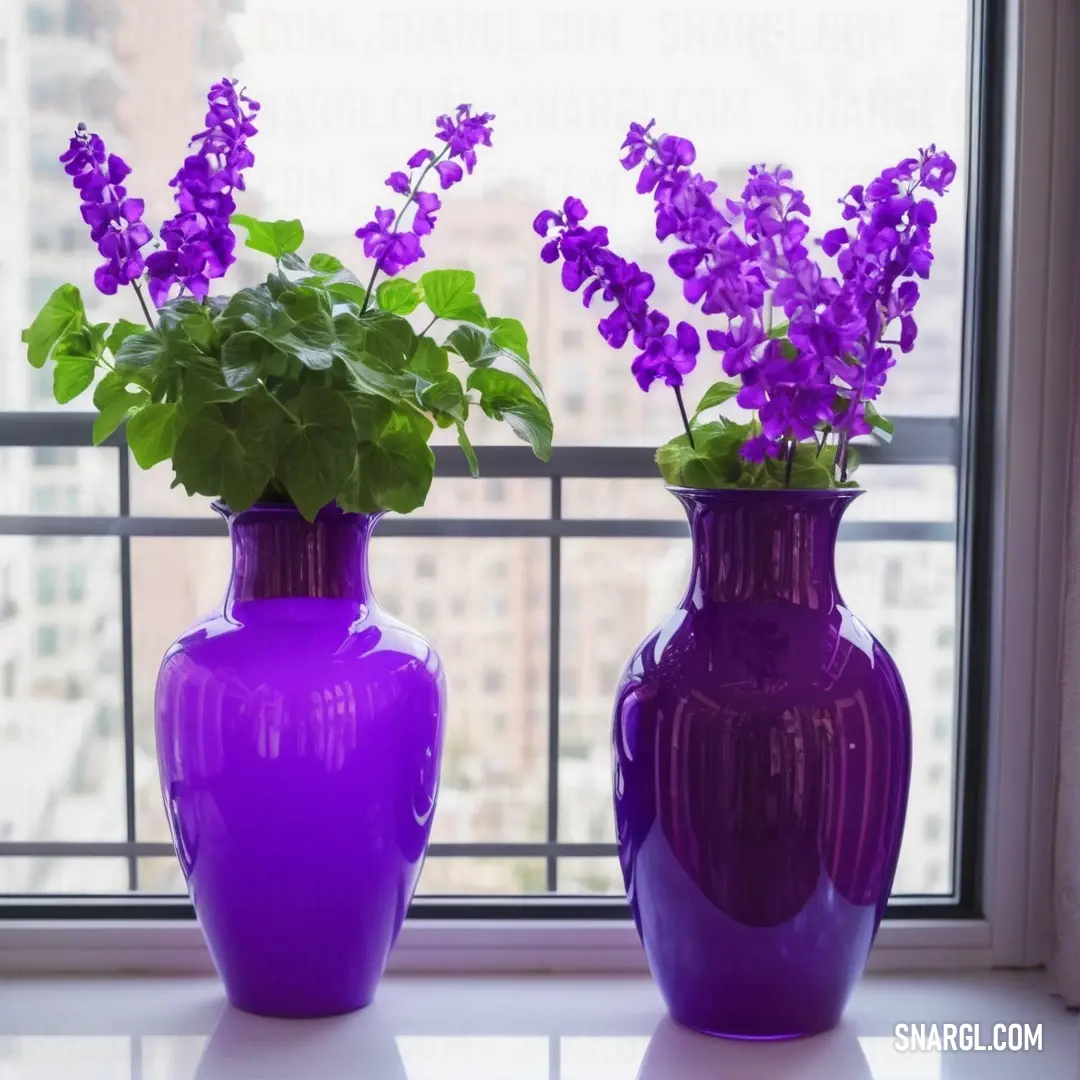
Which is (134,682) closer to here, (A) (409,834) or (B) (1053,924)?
(A) (409,834)

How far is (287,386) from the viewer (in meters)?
1.06

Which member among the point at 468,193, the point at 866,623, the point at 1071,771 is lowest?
the point at 1071,771

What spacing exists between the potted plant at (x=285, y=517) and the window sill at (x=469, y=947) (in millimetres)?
219

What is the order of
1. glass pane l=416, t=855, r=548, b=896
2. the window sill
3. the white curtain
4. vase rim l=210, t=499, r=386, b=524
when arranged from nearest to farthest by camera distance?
vase rim l=210, t=499, r=386, b=524, the white curtain, the window sill, glass pane l=416, t=855, r=548, b=896

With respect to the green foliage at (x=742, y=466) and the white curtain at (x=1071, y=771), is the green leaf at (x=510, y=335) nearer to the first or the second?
the green foliage at (x=742, y=466)

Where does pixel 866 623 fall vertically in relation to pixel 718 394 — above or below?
below

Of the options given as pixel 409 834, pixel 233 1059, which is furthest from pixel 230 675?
pixel 233 1059

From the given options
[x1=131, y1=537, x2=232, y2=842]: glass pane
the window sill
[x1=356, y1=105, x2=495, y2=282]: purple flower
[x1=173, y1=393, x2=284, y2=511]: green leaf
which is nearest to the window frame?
the window sill

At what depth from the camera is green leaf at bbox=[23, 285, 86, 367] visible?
1142mm

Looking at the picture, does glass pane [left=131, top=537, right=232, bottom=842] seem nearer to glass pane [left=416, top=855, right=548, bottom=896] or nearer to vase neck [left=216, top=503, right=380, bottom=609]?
glass pane [left=416, top=855, right=548, bottom=896]

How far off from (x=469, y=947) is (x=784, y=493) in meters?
0.69

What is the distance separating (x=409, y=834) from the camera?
1.18 m

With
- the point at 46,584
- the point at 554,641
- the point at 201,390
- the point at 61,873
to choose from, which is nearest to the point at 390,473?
the point at 201,390

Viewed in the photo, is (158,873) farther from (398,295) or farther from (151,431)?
(398,295)
